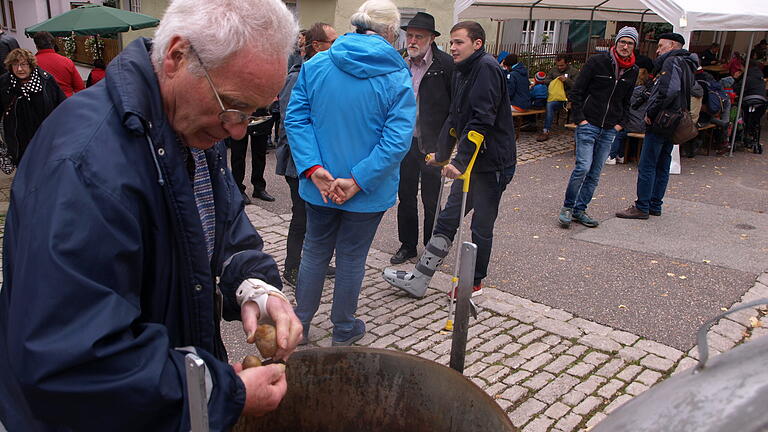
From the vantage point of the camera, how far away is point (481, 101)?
4.45 metres

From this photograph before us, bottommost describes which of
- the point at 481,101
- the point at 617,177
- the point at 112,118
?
the point at 617,177

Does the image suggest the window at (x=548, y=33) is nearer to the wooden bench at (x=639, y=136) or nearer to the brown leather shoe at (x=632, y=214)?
the wooden bench at (x=639, y=136)

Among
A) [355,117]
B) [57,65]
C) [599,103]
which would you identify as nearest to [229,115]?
[355,117]

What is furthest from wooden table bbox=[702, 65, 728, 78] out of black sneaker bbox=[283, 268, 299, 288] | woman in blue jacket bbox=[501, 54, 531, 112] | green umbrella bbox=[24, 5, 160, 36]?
black sneaker bbox=[283, 268, 299, 288]

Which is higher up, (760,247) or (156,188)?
(156,188)

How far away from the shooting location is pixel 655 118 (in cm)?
700

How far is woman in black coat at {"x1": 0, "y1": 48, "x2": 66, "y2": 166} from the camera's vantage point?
7.11 meters

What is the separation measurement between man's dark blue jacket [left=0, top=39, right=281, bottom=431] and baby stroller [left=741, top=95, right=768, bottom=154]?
12.3 m

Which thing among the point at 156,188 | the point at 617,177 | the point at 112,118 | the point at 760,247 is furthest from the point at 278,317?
the point at 617,177

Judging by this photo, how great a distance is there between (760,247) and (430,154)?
145 inches

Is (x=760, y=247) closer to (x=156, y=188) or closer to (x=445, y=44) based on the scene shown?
(x=156, y=188)

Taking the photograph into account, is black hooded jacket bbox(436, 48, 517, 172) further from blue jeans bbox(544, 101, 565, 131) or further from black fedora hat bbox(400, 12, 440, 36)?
blue jeans bbox(544, 101, 565, 131)

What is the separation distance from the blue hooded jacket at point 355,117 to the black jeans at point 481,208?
115cm

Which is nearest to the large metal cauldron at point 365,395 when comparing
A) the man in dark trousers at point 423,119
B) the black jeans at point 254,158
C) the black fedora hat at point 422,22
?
the man in dark trousers at point 423,119
